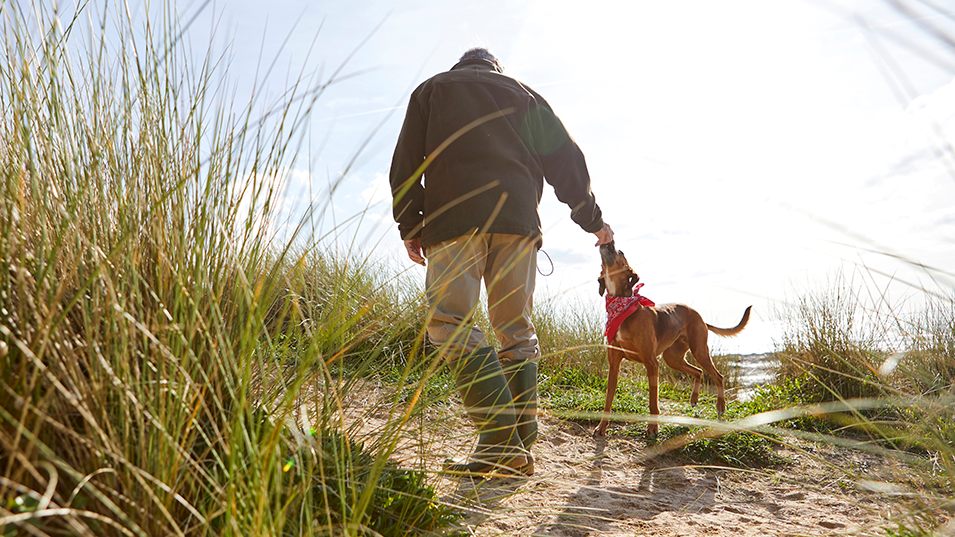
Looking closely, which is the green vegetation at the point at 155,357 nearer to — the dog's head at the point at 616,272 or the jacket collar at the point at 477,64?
the jacket collar at the point at 477,64

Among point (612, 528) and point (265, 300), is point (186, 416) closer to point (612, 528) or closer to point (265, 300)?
point (265, 300)

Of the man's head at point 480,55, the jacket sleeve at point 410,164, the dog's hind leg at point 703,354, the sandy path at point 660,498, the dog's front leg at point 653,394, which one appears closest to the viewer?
the sandy path at point 660,498

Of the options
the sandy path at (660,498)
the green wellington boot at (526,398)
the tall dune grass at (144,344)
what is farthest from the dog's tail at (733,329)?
Result: the tall dune grass at (144,344)

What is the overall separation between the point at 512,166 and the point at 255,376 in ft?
5.71

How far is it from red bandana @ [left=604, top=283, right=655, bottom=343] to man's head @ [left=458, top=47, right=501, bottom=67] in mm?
2178

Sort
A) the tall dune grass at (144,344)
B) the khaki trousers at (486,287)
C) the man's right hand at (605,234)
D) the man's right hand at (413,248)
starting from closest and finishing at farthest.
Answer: the tall dune grass at (144,344) < the khaki trousers at (486,287) < the man's right hand at (413,248) < the man's right hand at (605,234)

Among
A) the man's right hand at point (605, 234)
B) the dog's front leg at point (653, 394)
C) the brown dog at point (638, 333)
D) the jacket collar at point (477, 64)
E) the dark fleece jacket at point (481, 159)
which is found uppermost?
the jacket collar at point (477, 64)

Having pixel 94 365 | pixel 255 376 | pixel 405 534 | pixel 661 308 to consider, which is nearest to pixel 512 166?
pixel 255 376

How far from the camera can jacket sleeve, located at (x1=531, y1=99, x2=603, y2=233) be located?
3209 mm

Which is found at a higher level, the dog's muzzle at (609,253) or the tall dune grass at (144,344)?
the dog's muzzle at (609,253)

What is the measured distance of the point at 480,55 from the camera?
3.29 metres

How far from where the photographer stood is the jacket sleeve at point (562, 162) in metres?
3.21

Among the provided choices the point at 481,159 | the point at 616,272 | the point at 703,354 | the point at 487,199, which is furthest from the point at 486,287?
the point at 703,354

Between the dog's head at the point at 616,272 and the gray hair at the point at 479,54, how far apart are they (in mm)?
1833
